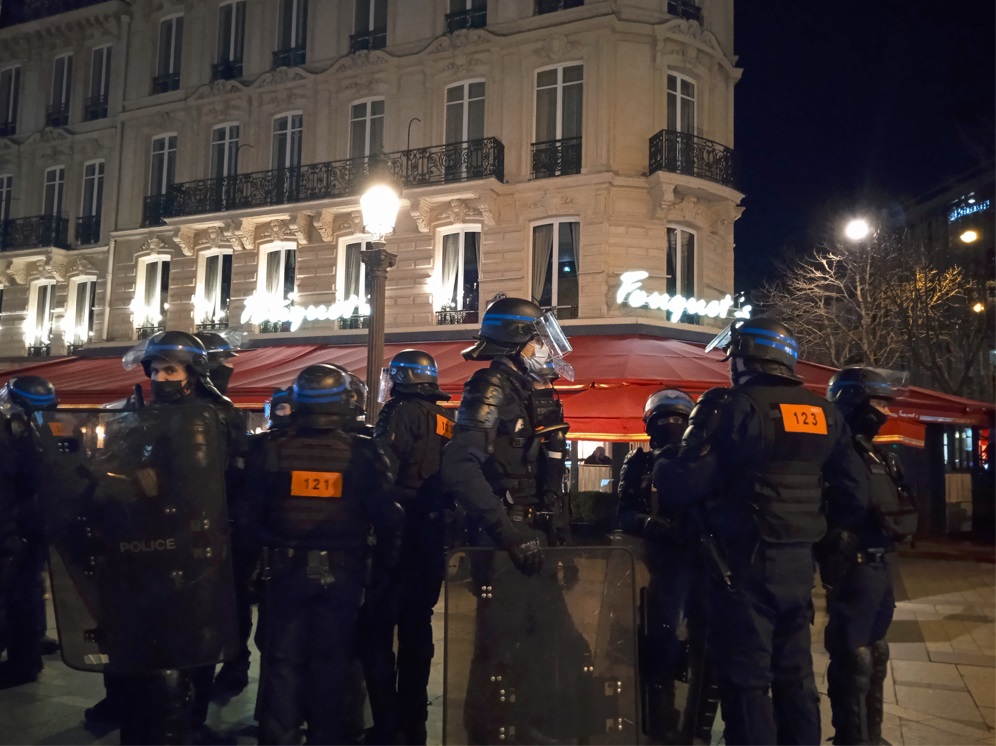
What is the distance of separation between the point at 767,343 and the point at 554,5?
12.1 m

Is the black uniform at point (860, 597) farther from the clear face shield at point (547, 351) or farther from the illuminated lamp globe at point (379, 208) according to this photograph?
the illuminated lamp globe at point (379, 208)

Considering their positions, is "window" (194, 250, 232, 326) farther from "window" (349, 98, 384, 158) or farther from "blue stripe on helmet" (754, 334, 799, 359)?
"blue stripe on helmet" (754, 334, 799, 359)

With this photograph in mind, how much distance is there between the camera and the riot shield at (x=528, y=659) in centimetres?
301

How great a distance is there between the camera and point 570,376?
4285 millimetres

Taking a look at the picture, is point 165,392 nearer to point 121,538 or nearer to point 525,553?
point 121,538

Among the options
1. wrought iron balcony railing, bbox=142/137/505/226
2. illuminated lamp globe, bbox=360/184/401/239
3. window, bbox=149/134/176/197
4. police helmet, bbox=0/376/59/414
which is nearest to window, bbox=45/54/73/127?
window, bbox=149/134/176/197

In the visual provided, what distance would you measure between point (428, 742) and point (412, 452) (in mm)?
1636

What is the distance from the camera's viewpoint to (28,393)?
5461 millimetres

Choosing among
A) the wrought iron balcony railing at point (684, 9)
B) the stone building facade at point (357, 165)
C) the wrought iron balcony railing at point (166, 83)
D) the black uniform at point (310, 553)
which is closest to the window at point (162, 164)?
the stone building facade at point (357, 165)

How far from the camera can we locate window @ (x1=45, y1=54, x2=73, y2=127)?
60.4 ft

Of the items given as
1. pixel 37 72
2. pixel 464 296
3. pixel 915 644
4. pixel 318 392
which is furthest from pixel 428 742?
pixel 37 72

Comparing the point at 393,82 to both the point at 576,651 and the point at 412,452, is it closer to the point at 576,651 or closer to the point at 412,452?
the point at 412,452

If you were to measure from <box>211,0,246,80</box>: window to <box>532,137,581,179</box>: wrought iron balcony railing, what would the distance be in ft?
25.0

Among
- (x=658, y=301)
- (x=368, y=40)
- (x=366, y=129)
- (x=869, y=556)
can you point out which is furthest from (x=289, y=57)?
(x=869, y=556)
